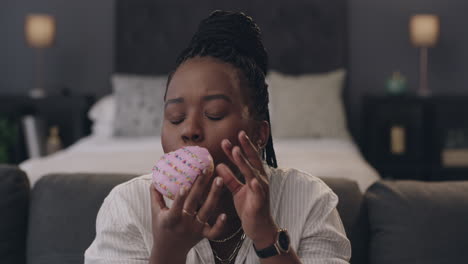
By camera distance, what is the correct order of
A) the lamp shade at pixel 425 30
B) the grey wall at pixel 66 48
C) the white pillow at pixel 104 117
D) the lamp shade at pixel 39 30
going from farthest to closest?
the grey wall at pixel 66 48 → the lamp shade at pixel 39 30 → the lamp shade at pixel 425 30 → the white pillow at pixel 104 117

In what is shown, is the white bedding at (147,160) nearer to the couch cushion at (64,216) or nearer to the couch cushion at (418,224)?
the couch cushion at (64,216)

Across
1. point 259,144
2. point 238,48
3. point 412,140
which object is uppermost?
point 238,48

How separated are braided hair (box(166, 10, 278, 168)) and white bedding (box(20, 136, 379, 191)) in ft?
3.66

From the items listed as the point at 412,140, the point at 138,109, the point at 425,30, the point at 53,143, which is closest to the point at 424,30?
the point at 425,30

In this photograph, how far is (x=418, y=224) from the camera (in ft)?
4.22

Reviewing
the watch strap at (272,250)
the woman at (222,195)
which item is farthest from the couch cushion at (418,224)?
the watch strap at (272,250)

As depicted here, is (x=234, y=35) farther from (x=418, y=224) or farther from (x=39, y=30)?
(x=39, y=30)

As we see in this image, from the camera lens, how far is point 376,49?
4652 millimetres

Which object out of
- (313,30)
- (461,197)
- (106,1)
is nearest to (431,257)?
(461,197)

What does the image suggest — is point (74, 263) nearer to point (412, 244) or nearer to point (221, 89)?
point (221, 89)

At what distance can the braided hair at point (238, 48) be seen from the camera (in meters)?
1.15

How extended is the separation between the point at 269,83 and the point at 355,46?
927 millimetres

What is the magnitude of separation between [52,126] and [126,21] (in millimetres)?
971

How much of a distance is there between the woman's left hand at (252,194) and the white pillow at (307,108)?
111 inches
